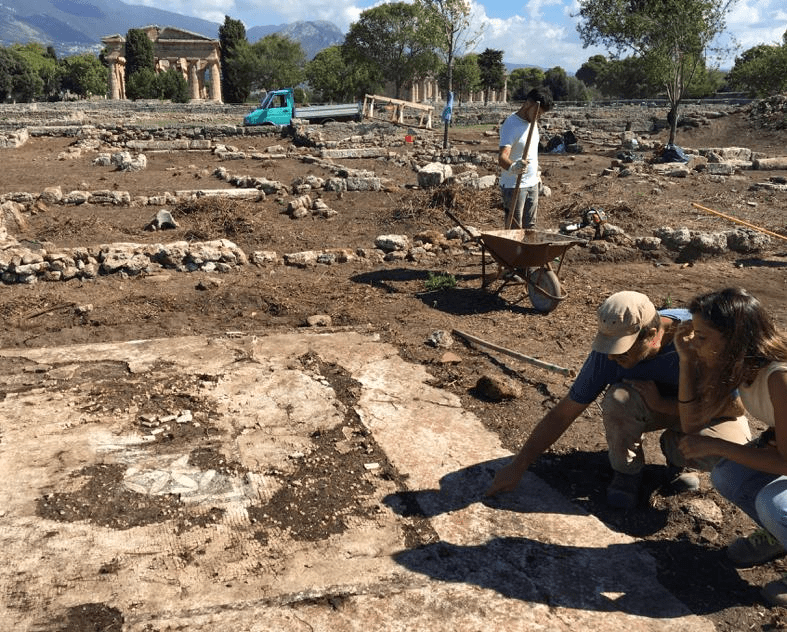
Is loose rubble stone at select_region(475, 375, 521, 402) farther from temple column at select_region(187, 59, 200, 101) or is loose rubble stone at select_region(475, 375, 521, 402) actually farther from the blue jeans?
temple column at select_region(187, 59, 200, 101)

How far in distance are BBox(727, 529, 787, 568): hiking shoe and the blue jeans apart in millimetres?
97

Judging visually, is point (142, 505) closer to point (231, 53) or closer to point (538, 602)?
point (538, 602)

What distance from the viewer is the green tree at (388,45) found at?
50.6 metres

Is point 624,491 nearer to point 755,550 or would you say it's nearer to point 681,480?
point 681,480

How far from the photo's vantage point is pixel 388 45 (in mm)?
51469

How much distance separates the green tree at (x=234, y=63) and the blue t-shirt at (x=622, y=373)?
5464cm

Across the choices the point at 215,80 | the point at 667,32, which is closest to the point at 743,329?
the point at 667,32

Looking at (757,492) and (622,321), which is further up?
(622,321)

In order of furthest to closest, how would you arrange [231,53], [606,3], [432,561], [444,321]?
[231,53], [606,3], [444,321], [432,561]

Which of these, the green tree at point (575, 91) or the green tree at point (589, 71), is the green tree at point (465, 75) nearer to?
the green tree at point (575, 91)

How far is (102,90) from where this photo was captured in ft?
206

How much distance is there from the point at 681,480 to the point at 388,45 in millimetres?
52588

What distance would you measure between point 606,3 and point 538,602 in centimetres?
2455

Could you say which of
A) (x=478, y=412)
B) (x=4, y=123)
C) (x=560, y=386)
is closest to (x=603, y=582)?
(x=478, y=412)
